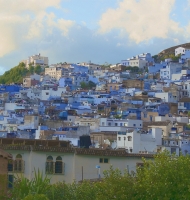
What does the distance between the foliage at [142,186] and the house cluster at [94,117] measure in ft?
17.4

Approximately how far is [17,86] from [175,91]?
25348mm

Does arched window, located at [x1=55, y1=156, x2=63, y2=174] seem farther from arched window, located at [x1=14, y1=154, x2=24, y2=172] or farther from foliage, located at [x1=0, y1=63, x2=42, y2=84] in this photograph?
foliage, located at [x1=0, y1=63, x2=42, y2=84]

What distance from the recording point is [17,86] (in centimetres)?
9544

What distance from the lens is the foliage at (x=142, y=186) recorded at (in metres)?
20.6

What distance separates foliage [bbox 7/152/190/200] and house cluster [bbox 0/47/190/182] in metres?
5.30

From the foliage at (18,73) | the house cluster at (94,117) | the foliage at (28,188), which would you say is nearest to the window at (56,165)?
the house cluster at (94,117)

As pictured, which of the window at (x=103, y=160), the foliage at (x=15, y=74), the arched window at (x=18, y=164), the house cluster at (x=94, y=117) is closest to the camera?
the arched window at (x=18, y=164)

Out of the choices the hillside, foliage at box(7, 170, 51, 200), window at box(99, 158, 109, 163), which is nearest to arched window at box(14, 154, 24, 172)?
window at box(99, 158, 109, 163)

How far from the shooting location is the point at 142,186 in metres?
20.9

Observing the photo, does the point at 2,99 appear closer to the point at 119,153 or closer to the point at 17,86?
the point at 17,86

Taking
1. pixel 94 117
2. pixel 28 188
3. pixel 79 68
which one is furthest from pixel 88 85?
pixel 28 188

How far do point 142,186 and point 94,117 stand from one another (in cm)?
4887

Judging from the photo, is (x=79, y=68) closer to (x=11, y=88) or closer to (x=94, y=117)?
(x=11, y=88)

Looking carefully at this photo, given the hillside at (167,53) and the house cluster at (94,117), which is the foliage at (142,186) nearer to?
the house cluster at (94,117)
